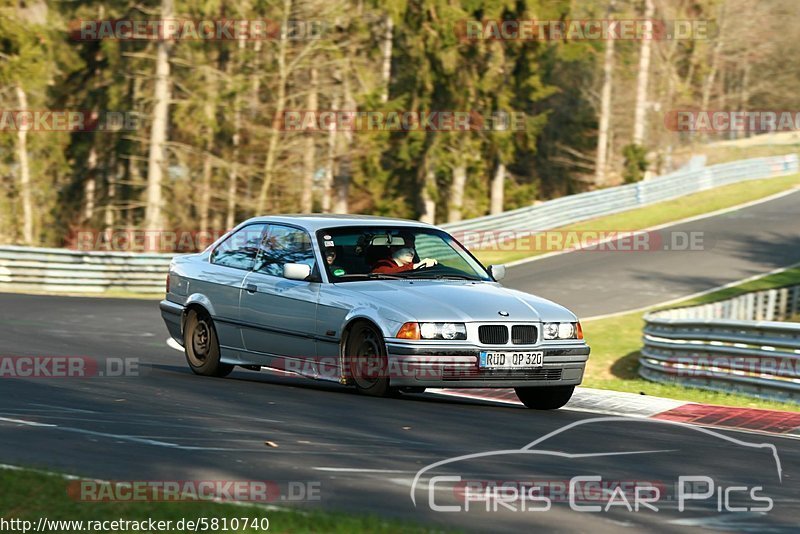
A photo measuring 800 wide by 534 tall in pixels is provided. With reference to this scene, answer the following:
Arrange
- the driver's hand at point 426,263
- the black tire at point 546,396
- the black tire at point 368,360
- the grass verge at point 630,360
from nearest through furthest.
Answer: the black tire at point 368,360 → the black tire at point 546,396 → the driver's hand at point 426,263 → the grass verge at point 630,360

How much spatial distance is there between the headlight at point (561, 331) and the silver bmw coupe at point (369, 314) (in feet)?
0.04

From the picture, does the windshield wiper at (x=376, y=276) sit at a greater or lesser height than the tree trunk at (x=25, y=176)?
greater

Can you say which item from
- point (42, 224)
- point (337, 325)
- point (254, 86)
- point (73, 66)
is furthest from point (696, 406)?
point (42, 224)

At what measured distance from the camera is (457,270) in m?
11.7

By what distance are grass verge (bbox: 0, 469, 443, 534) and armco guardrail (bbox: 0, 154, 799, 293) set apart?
72.2ft

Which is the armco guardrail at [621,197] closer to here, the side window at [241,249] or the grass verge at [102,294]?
the grass verge at [102,294]

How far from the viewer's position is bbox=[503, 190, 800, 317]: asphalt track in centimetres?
2656

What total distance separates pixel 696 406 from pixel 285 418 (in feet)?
14.7

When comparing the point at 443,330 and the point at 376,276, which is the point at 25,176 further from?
the point at 443,330

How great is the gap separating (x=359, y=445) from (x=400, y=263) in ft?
11.7

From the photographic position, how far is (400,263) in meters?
11.4

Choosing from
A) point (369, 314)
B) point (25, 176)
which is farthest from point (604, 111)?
point (369, 314)

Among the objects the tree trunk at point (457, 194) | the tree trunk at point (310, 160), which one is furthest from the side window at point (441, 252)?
the tree trunk at point (457, 194)

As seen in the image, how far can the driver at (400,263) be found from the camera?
37.2ft
